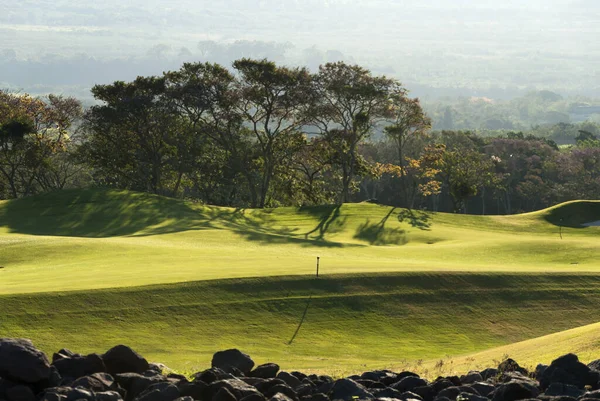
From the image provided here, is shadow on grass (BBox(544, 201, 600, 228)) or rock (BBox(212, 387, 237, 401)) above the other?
shadow on grass (BBox(544, 201, 600, 228))

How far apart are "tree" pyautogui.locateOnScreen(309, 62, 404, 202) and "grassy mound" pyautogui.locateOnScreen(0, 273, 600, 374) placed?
4023 centimetres

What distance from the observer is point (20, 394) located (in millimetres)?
13031

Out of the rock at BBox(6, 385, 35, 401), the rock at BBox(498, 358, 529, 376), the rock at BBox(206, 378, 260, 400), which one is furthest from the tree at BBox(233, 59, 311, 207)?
the rock at BBox(6, 385, 35, 401)

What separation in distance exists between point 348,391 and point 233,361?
275 centimetres

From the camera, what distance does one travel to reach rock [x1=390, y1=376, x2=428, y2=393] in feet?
49.9

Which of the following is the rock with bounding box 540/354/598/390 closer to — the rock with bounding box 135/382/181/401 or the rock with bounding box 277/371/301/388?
the rock with bounding box 277/371/301/388

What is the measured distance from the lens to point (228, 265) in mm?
34156

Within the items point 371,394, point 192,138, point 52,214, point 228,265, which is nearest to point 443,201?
point 192,138

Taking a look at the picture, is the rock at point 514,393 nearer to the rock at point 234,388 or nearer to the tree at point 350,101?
the rock at point 234,388

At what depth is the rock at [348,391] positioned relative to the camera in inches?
570

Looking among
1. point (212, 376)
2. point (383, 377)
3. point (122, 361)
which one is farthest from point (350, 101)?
point (212, 376)

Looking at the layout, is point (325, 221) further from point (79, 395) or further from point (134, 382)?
point (79, 395)

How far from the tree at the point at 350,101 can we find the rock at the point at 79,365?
5979 centimetres

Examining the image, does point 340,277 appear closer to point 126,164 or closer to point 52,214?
point 52,214
